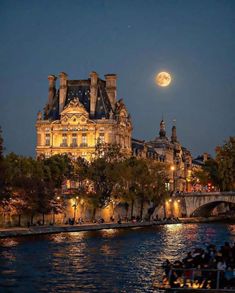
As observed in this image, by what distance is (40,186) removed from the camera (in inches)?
3770

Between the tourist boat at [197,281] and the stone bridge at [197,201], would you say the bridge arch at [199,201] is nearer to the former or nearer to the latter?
the stone bridge at [197,201]

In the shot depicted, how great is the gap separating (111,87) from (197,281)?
123078 mm

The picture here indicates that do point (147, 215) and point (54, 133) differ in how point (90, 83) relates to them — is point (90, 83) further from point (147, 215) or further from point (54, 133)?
point (147, 215)

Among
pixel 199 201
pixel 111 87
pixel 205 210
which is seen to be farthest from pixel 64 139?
pixel 205 210

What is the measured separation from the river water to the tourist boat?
3171 millimetres

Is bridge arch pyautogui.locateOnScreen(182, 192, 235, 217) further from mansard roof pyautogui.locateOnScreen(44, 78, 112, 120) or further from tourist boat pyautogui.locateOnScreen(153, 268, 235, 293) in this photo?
tourist boat pyautogui.locateOnScreen(153, 268, 235, 293)

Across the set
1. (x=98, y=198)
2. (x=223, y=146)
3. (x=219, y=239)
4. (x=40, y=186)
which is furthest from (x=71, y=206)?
(x=223, y=146)

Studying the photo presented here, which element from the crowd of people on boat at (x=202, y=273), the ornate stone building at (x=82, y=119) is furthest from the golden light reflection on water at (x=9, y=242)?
the ornate stone building at (x=82, y=119)

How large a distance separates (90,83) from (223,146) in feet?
109

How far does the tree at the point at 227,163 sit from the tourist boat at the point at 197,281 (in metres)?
116

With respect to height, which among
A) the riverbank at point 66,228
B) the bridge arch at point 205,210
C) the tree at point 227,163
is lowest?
the riverbank at point 66,228

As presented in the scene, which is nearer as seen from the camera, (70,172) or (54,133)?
(70,172)

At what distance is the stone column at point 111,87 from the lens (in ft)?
518

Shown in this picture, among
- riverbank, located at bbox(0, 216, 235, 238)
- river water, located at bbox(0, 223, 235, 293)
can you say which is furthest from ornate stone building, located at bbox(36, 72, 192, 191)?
river water, located at bbox(0, 223, 235, 293)
